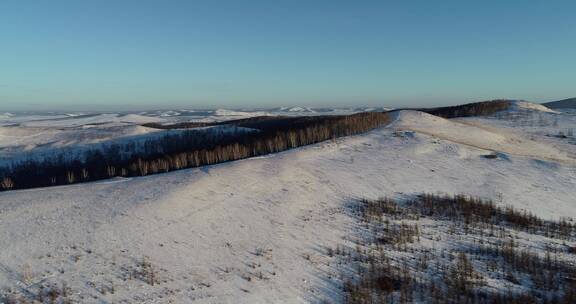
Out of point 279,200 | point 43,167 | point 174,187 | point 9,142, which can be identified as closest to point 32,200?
point 174,187

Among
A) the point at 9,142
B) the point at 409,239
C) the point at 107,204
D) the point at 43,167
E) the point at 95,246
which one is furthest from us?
the point at 9,142

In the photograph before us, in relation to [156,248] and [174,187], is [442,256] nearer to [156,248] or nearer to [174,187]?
[156,248]

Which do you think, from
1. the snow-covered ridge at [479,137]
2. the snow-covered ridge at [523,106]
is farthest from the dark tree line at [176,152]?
the snow-covered ridge at [523,106]

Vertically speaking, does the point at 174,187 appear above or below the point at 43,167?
above

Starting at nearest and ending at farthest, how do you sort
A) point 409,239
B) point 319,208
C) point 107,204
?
point 409,239 < point 107,204 < point 319,208

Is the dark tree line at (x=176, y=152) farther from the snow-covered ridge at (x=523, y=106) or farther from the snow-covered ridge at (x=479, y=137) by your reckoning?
the snow-covered ridge at (x=523, y=106)

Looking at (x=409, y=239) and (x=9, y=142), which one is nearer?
(x=409, y=239)
